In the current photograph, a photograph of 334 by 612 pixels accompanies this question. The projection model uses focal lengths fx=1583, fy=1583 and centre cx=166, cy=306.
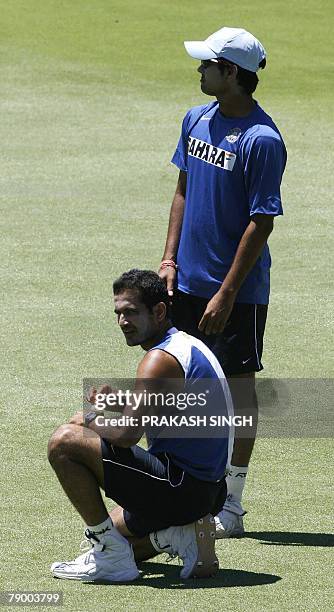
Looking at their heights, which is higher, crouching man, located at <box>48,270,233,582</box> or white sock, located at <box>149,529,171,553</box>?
crouching man, located at <box>48,270,233,582</box>

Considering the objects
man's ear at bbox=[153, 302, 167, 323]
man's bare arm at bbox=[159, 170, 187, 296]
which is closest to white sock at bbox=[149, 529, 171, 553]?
man's ear at bbox=[153, 302, 167, 323]

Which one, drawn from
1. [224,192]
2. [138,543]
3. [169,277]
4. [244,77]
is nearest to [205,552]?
[138,543]

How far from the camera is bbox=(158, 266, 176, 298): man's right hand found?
788cm

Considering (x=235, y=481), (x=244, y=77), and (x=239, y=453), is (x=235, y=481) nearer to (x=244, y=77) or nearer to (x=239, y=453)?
(x=239, y=453)

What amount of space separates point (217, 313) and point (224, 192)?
2.02ft

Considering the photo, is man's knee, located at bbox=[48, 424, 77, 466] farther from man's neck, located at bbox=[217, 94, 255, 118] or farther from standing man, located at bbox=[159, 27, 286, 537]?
man's neck, located at bbox=[217, 94, 255, 118]

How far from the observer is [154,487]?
270 inches

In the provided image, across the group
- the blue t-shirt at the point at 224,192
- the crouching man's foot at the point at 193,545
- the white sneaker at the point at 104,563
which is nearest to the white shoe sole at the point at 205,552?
the crouching man's foot at the point at 193,545

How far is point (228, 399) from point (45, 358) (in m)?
3.63

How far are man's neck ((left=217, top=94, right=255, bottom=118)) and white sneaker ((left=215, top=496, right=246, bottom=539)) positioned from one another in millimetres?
1893

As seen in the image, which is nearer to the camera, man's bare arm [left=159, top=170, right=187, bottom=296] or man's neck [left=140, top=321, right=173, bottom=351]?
man's neck [left=140, top=321, right=173, bottom=351]

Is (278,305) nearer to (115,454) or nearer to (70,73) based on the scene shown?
(115,454)

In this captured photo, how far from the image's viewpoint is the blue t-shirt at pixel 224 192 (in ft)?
24.8

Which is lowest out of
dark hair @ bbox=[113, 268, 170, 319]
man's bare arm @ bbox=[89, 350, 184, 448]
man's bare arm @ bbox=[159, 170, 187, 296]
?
man's bare arm @ bbox=[89, 350, 184, 448]
